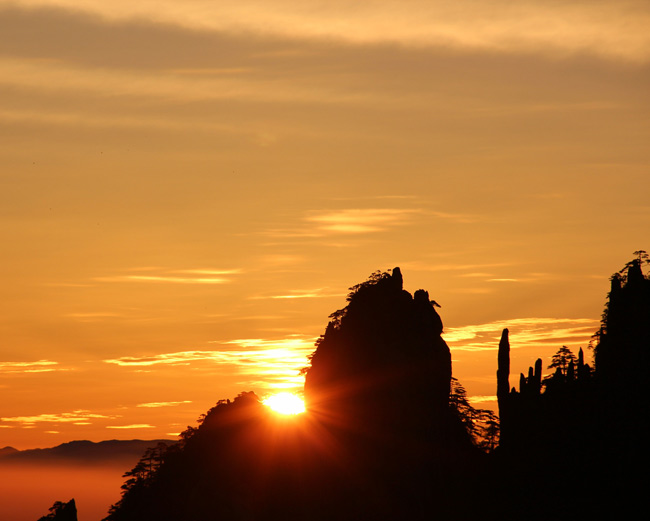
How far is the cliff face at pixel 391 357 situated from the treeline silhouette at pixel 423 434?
0.18 meters

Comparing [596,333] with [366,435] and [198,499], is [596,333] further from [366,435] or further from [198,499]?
[198,499]

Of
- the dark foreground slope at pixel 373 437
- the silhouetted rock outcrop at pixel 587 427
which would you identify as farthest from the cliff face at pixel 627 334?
the dark foreground slope at pixel 373 437

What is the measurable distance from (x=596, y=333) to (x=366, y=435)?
39947 mm

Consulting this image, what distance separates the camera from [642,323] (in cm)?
16838

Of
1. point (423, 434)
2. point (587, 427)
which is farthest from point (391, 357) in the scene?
point (587, 427)

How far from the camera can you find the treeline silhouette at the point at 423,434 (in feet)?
538

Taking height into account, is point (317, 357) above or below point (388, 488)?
above

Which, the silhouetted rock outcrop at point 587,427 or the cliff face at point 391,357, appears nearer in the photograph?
the silhouetted rock outcrop at point 587,427

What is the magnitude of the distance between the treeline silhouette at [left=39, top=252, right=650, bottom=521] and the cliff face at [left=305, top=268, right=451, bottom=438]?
18cm

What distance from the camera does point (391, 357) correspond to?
17275cm

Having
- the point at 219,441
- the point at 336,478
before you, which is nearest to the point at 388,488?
the point at 336,478

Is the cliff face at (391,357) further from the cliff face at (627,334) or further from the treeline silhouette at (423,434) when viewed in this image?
the cliff face at (627,334)

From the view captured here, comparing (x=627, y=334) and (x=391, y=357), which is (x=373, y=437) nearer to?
(x=391, y=357)

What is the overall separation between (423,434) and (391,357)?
466 inches
